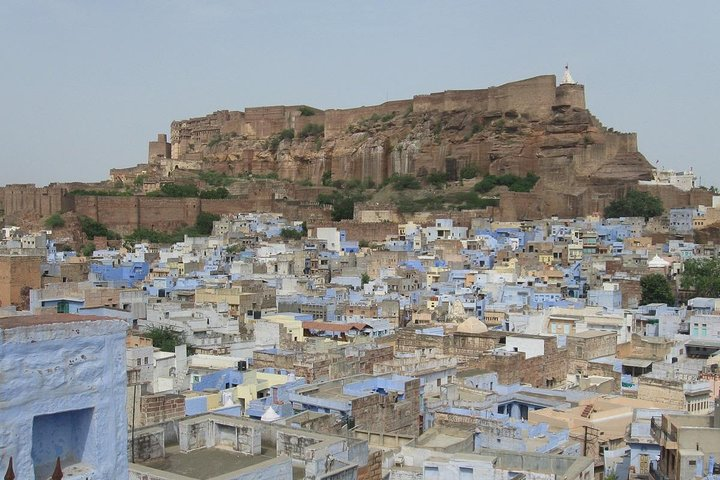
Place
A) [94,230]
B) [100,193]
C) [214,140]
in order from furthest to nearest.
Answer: [214,140] < [100,193] < [94,230]

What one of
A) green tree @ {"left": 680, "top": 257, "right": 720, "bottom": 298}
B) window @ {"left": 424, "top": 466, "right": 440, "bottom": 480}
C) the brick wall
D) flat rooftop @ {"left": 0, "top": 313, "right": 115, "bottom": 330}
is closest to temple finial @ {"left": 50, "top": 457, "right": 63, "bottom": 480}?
flat rooftop @ {"left": 0, "top": 313, "right": 115, "bottom": 330}

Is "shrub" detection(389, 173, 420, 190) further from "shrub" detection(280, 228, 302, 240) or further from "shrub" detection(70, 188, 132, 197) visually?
"shrub" detection(70, 188, 132, 197)

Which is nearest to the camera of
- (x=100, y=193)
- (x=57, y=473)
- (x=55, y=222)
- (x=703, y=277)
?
(x=57, y=473)

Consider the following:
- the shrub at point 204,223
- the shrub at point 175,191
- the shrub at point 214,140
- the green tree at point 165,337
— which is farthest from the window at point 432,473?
the shrub at point 214,140

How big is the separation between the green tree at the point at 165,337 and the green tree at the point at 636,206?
3478 centimetres

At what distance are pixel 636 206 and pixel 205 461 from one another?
151ft

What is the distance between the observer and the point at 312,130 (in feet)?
239

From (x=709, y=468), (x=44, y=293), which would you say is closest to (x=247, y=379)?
(x=709, y=468)

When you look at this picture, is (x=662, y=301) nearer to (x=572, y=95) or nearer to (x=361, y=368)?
(x=361, y=368)

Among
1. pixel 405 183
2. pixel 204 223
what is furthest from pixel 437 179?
pixel 204 223

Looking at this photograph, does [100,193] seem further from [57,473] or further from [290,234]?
[57,473]

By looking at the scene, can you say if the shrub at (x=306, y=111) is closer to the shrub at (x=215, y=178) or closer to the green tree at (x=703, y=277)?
the shrub at (x=215, y=178)

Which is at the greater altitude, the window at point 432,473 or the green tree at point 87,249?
the green tree at point 87,249

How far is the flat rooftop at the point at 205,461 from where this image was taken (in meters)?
5.32
